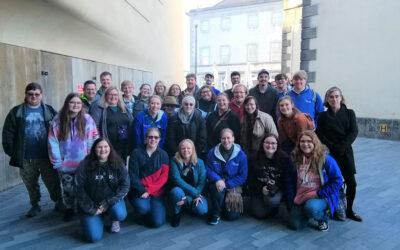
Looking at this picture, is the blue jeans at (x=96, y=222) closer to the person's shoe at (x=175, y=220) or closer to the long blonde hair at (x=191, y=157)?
the person's shoe at (x=175, y=220)

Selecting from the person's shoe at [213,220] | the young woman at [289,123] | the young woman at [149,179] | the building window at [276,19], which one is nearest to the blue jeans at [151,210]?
the young woman at [149,179]

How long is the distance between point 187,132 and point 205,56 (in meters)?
38.8

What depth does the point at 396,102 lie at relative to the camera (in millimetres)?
9484

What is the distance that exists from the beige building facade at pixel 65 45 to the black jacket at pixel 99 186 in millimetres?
2266

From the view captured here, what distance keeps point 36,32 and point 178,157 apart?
3.55 metres

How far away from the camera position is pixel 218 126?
184 inches

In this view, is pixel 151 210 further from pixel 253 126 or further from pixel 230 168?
pixel 253 126

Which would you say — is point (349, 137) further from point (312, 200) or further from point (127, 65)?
point (127, 65)

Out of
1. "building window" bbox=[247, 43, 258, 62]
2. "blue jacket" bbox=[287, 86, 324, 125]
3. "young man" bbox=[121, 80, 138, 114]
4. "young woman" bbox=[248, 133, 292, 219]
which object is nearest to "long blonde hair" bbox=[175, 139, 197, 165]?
"young woman" bbox=[248, 133, 292, 219]

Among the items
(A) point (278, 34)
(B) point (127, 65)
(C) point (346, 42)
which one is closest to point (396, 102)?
(C) point (346, 42)

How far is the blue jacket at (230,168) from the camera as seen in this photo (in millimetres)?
4238

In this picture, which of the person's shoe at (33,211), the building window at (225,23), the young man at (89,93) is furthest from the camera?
the building window at (225,23)

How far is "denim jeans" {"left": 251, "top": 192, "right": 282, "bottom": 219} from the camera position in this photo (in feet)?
13.6

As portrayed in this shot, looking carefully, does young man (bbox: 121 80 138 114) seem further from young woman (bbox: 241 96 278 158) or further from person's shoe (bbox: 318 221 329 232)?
person's shoe (bbox: 318 221 329 232)
